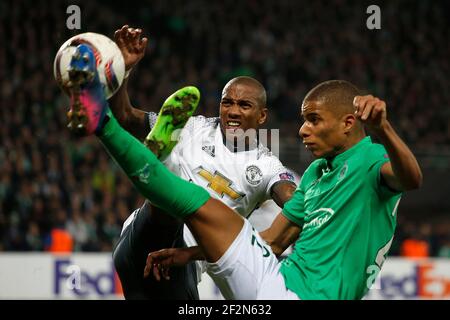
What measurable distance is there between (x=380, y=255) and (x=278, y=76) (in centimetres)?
1333

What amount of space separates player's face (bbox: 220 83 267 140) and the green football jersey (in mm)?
1645

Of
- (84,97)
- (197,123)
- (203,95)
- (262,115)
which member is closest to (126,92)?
(197,123)

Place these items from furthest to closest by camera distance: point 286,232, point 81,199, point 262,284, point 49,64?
point 49,64, point 81,199, point 286,232, point 262,284

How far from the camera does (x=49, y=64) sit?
593 inches

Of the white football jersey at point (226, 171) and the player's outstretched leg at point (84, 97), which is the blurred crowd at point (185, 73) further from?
the player's outstretched leg at point (84, 97)

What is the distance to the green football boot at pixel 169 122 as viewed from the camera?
457cm

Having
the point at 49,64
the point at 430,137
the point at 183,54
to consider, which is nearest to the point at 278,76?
the point at 183,54

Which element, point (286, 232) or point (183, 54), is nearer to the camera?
point (286, 232)

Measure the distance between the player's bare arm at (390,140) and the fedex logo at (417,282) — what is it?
7776mm

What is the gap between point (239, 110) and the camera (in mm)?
5832


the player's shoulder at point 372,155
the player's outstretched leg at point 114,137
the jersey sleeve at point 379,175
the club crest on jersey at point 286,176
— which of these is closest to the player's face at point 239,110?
the club crest on jersey at point 286,176

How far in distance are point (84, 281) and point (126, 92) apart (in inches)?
221

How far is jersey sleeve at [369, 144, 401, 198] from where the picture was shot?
399cm
